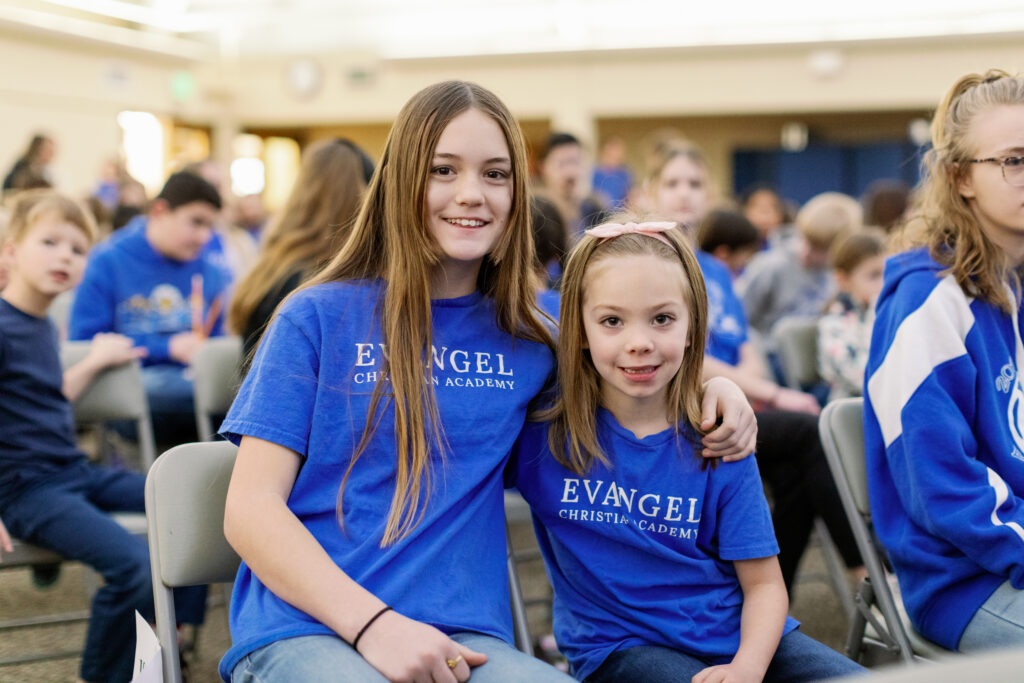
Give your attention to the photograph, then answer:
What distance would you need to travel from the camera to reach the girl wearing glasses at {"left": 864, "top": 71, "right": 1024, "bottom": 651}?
1534 mm

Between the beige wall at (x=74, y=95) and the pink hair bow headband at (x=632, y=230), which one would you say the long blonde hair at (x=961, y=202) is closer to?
the pink hair bow headband at (x=632, y=230)

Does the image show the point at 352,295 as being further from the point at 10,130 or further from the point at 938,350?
the point at 10,130

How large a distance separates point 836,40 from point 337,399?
1052cm

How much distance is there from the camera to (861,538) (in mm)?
1801

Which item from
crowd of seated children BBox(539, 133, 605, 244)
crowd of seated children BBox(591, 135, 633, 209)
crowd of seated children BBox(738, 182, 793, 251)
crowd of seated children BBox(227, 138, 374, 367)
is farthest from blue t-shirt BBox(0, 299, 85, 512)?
crowd of seated children BBox(591, 135, 633, 209)

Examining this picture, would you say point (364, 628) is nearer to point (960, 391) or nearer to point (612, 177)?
point (960, 391)

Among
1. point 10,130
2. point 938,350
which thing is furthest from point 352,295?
point 10,130

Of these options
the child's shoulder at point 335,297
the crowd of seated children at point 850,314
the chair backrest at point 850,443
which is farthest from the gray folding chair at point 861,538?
the crowd of seated children at point 850,314

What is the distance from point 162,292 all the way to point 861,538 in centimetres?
271

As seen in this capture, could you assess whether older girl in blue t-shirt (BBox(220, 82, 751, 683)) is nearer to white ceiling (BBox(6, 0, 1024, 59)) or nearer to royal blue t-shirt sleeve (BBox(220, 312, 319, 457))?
royal blue t-shirt sleeve (BBox(220, 312, 319, 457))

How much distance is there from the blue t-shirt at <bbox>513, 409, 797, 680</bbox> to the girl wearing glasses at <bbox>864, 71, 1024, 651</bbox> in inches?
11.8

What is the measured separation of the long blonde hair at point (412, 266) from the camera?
140cm

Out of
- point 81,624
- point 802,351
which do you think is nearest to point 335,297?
point 81,624

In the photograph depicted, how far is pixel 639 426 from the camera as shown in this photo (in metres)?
1.56
